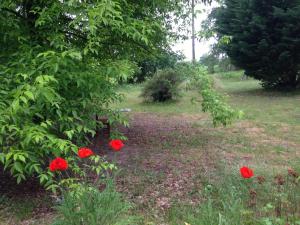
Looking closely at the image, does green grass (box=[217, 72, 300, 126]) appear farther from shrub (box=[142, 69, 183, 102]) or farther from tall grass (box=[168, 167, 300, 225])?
tall grass (box=[168, 167, 300, 225])

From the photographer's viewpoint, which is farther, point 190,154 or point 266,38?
point 266,38

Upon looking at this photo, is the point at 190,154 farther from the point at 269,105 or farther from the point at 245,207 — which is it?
the point at 269,105

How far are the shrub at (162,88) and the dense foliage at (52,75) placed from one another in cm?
996

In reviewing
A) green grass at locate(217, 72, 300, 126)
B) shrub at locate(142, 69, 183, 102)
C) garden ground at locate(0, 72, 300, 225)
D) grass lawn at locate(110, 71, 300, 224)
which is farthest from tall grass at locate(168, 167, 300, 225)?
shrub at locate(142, 69, 183, 102)

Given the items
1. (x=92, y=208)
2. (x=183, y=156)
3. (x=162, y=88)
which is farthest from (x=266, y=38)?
(x=92, y=208)

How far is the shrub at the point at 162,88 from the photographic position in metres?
15.4

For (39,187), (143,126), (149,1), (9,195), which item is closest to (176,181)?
(39,187)

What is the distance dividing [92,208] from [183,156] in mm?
3575

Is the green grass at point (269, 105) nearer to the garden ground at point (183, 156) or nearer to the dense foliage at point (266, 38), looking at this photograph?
the garden ground at point (183, 156)

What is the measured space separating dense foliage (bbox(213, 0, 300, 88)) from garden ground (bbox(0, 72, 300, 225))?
3162 mm

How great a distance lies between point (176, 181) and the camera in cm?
511

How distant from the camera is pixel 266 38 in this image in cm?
1523

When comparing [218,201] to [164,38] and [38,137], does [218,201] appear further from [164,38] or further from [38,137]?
[164,38]

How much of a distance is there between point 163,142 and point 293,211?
14.5 ft
